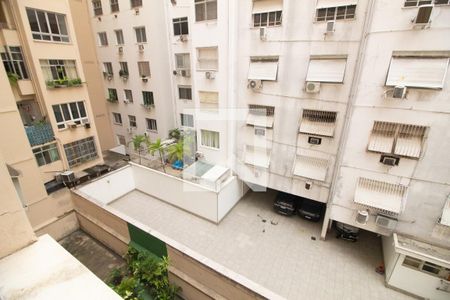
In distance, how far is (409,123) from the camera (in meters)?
8.41

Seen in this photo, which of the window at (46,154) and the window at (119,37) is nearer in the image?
the window at (46,154)

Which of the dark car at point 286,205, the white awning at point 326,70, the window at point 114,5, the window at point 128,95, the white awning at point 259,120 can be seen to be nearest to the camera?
the white awning at point 326,70

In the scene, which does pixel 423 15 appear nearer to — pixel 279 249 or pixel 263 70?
pixel 263 70

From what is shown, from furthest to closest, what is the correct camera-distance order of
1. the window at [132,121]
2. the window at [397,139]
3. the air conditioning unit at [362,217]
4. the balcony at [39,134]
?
1. the window at [132,121]
2. the balcony at [39,134]
3. the air conditioning unit at [362,217]
4. the window at [397,139]

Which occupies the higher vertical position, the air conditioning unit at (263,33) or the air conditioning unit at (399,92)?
the air conditioning unit at (263,33)

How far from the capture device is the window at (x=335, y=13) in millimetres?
9164

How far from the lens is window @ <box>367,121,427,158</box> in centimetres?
850

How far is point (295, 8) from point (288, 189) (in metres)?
9.12

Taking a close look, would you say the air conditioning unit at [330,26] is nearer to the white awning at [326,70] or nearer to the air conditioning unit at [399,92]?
the white awning at [326,70]

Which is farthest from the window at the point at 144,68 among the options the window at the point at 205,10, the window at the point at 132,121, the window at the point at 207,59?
the window at the point at 205,10

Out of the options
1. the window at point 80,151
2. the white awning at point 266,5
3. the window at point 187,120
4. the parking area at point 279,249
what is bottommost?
the parking area at point 279,249

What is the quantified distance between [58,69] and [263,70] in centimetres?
1304

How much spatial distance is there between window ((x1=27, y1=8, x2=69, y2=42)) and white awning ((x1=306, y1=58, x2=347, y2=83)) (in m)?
15.2

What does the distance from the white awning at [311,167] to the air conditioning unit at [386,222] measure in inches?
112
